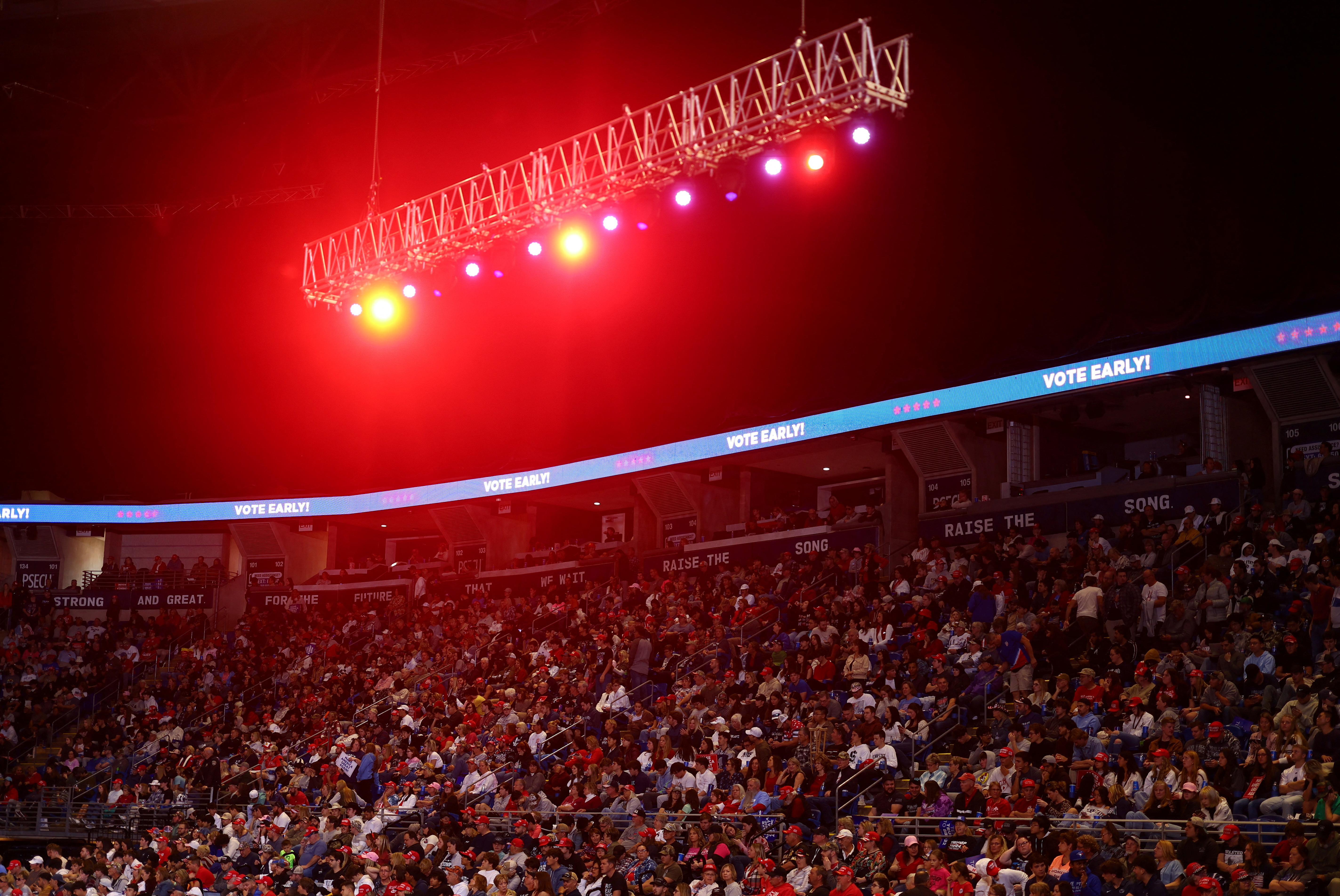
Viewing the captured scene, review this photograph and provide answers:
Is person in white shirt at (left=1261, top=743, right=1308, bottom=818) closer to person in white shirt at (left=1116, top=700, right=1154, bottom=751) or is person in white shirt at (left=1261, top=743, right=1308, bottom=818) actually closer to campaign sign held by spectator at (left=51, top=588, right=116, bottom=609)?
person in white shirt at (left=1116, top=700, right=1154, bottom=751)

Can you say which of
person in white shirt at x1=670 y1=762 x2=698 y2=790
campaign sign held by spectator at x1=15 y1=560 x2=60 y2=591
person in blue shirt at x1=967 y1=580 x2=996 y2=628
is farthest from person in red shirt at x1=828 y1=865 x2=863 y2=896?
campaign sign held by spectator at x1=15 y1=560 x2=60 y2=591

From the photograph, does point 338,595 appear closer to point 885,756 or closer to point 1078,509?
point 1078,509

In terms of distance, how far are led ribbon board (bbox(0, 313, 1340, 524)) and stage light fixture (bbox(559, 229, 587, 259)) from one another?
29.5 ft

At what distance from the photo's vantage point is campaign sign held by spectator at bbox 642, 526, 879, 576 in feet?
83.5

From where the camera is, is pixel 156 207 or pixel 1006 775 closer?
pixel 1006 775

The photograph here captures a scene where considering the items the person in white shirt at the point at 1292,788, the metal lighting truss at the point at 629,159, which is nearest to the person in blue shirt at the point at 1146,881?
the person in white shirt at the point at 1292,788

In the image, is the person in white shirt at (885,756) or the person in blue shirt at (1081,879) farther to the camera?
the person in white shirt at (885,756)

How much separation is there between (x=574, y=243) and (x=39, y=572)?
27204 millimetres

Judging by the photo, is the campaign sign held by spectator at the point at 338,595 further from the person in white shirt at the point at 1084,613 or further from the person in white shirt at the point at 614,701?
the person in white shirt at the point at 1084,613

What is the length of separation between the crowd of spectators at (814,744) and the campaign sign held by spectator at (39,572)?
1223cm

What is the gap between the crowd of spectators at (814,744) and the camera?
1180 cm

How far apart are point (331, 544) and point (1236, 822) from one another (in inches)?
1192

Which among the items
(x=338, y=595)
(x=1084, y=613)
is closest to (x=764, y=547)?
(x=1084, y=613)

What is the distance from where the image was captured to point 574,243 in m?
17.7
